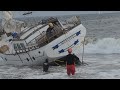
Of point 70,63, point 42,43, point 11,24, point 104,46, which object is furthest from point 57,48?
point 104,46

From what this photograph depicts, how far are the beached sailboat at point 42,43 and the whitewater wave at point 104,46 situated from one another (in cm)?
267

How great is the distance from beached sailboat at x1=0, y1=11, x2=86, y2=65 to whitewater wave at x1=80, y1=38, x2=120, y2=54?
2.67m

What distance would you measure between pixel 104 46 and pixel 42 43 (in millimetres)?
5718

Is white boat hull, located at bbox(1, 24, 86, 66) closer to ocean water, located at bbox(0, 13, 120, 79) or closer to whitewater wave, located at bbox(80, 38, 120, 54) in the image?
ocean water, located at bbox(0, 13, 120, 79)

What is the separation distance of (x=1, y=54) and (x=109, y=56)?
12.9 ft

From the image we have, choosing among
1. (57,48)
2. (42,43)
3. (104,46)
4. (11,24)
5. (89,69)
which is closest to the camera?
(89,69)

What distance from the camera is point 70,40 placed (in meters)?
14.7

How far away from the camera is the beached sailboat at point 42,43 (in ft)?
48.2

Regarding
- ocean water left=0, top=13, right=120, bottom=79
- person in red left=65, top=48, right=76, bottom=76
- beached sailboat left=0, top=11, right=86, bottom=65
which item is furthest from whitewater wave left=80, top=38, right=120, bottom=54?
person in red left=65, top=48, right=76, bottom=76

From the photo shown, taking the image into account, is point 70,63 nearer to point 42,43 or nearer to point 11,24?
point 42,43

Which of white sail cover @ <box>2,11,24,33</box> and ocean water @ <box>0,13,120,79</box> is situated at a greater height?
white sail cover @ <box>2,11,24,33</box>

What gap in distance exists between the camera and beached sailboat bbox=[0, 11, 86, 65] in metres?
14.7

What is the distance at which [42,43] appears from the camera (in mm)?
14812
